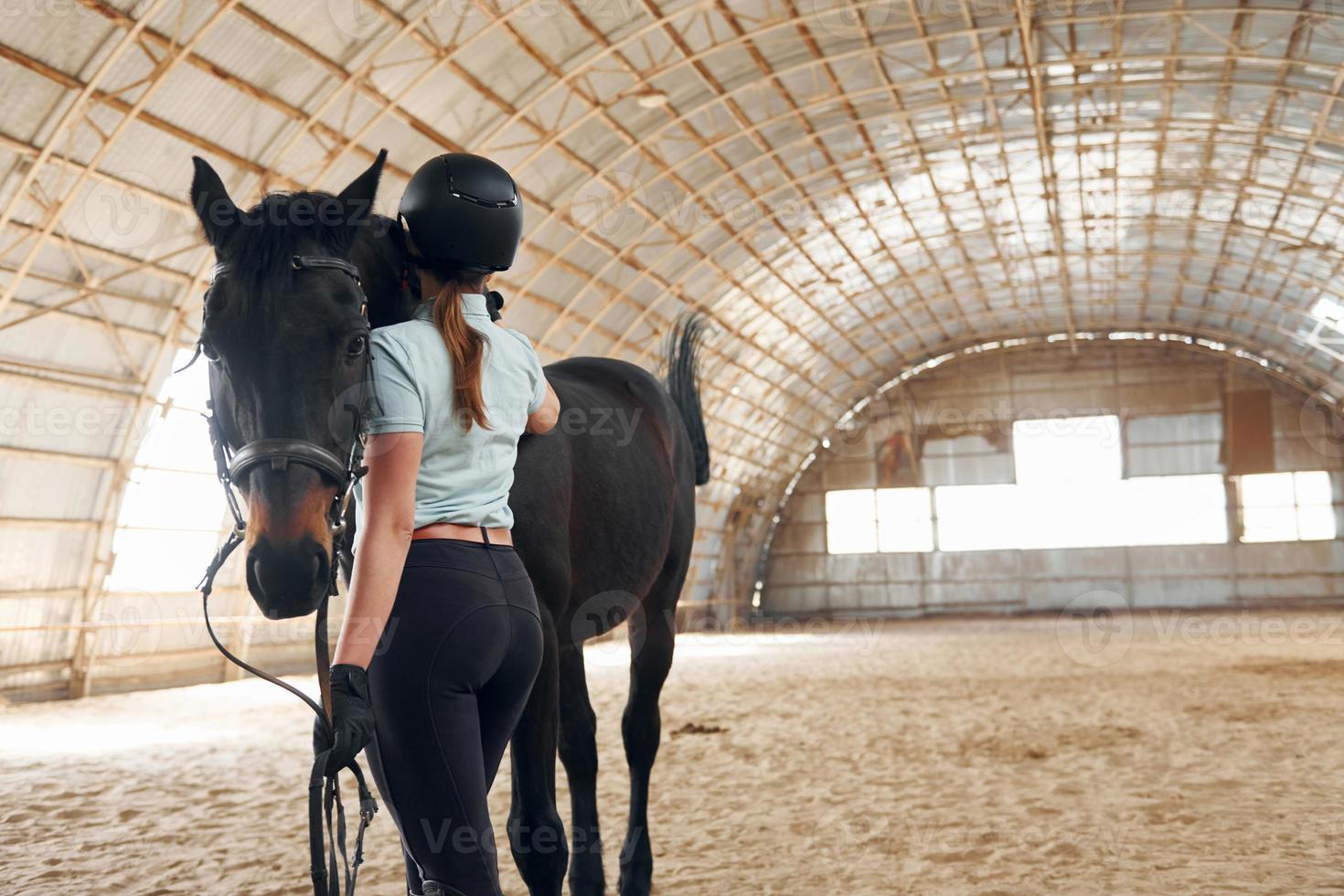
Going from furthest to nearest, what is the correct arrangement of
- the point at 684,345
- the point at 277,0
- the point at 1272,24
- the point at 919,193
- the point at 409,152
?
the point at 919,193, the point at 1272,24, the point at 409,152, the point at 277,0, the point at 684,345

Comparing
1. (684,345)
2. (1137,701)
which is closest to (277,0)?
(684,345)

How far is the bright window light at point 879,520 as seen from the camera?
35719 millimetres

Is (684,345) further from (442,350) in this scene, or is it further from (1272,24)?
(1272,24)

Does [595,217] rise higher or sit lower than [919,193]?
lower

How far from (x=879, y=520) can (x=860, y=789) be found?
97.8 feet

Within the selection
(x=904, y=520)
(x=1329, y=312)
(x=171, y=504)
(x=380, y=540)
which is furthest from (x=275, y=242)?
(x=904, y=520)

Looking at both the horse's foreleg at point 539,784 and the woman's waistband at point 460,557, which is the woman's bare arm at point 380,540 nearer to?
the woman's waistband at point 460,557

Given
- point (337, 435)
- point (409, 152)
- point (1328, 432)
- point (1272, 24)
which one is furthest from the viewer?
point (1328, 432)

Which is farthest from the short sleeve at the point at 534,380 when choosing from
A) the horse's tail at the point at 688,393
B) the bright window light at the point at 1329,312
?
the bright window light at the point at 1329,312

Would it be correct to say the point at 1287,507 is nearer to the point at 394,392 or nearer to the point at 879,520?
the point at 879,520

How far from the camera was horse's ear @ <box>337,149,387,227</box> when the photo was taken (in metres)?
2.19

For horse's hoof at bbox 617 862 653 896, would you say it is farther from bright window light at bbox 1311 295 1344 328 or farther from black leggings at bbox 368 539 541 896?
bright window light at bbox 1311 295 1344 328

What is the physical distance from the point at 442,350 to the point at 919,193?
24.0 m

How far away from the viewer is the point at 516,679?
6.68 feet
